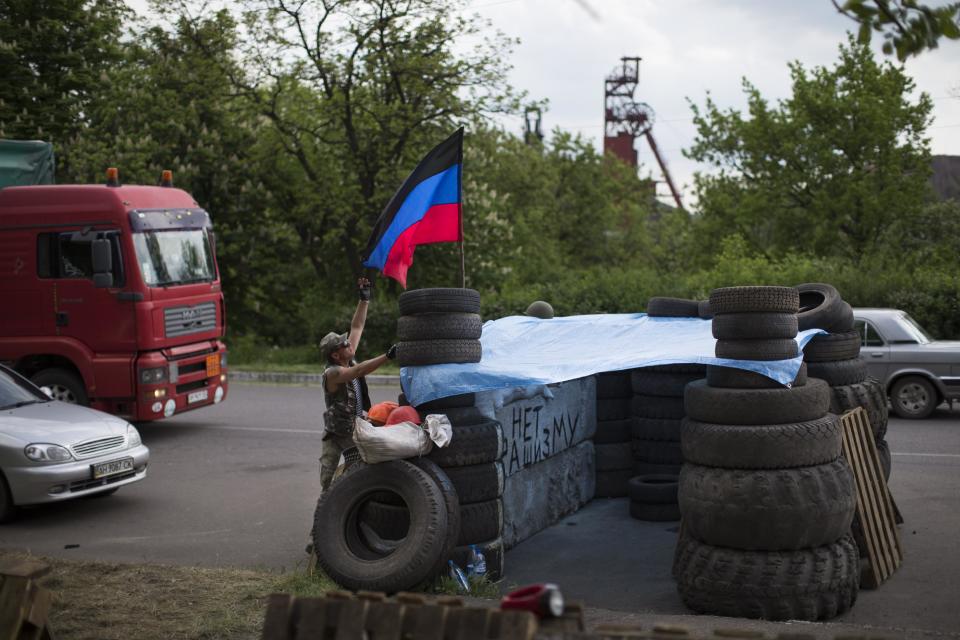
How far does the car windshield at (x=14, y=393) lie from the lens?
10758mm

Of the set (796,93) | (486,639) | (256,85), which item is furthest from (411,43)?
(486,639)

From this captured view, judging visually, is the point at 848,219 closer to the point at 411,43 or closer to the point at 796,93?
the point at 796,93

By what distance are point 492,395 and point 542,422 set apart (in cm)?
123

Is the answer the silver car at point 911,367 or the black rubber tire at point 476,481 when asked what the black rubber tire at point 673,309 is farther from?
the silver car at point 911,367

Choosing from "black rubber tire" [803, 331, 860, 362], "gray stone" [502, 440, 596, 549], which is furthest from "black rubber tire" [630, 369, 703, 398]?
"black rubber tire" [803, 331, 860, 362]

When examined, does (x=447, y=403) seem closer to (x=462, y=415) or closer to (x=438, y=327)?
(x=462, y=415)

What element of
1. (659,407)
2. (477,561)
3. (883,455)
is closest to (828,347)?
(883,455)

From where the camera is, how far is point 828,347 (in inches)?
→ 342

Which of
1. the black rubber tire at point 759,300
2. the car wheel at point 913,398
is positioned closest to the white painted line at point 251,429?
the car wheel at point 913,398

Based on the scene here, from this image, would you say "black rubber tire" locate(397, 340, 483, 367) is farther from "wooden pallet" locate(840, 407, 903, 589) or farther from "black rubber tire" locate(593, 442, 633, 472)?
"black rubber tire" locate(593, 442, 633, 472)

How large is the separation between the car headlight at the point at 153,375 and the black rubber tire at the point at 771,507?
900 cm

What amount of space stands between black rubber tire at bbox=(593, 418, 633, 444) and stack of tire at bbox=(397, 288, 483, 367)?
129 inches

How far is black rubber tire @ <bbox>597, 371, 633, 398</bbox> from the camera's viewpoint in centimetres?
1031

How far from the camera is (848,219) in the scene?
112ft
